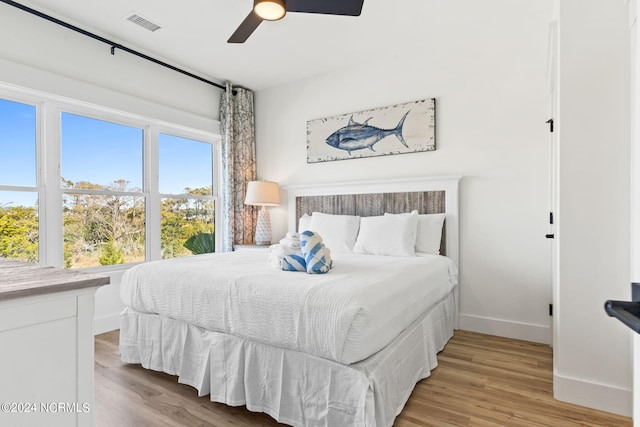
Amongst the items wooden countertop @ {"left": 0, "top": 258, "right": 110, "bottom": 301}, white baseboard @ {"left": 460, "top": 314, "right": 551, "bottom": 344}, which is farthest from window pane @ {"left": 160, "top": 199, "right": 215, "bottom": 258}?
white baseboard @ {"left": 460, "top": 314, "right": 551, "bottom": 344}

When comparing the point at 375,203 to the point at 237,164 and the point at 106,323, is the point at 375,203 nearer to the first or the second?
the point at 237,164

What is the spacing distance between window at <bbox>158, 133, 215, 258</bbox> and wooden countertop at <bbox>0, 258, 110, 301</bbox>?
278 centimetres

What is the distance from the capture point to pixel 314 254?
81.4 inches

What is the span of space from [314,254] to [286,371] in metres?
0.66

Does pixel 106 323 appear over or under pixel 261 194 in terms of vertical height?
under

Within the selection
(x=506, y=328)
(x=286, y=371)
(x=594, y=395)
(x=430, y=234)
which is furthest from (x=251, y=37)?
(x=594, y=395)

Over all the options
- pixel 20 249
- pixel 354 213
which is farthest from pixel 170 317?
pixel 354 213

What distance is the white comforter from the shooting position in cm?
153

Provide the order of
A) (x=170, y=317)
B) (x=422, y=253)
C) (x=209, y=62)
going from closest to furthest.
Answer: (x=170, y=317) → (x=422, y=253) → (x=209, y=62)

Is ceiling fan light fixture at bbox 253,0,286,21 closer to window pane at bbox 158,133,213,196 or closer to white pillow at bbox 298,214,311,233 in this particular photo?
white pillow at bbox 298,214,311,233

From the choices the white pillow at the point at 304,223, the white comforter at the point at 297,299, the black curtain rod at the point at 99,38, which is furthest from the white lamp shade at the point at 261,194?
the white comforter at the point at 297,299

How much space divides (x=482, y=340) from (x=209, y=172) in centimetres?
358

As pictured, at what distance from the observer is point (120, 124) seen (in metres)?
3.51

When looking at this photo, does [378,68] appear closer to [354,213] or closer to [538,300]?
[354,213]
